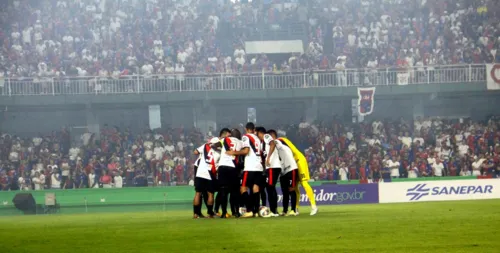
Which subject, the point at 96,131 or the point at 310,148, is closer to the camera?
the point at 310,148

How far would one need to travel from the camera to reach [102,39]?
45062mm

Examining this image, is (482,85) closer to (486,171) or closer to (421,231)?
(486,171)

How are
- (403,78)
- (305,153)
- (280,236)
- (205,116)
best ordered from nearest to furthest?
1. (280,236)
2. (305,153)
3. (403,78)
4. (205,116)

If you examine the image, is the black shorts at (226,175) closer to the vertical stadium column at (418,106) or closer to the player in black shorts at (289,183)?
the player in black shorts at (289,183)

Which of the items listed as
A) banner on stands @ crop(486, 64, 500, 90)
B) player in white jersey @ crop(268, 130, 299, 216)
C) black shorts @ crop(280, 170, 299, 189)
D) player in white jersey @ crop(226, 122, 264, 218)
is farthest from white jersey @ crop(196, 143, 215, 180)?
banner on stands @ crop(486, 64, 500, 90)

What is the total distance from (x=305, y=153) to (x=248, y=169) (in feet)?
67.6

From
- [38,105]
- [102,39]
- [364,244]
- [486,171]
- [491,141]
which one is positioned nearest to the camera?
[364,244]

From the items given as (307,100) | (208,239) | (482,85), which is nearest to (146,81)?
(307,100)

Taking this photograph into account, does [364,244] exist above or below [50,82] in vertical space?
below

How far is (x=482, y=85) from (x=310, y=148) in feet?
26.7

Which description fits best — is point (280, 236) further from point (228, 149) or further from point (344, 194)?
point (344, 194)

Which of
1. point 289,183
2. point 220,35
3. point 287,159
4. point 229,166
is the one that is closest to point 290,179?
point 289,183

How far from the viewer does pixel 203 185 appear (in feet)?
64.3

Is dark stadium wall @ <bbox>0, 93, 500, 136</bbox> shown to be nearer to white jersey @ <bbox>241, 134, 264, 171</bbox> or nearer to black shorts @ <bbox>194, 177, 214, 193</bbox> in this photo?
black shorts @ <bbox>194, 177, 214, 193</bbox>
